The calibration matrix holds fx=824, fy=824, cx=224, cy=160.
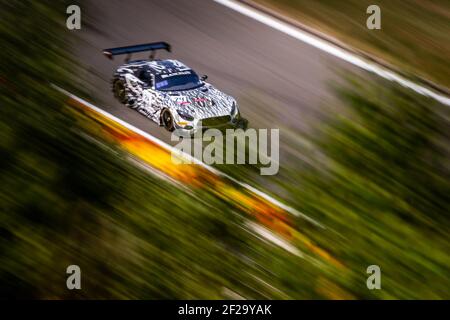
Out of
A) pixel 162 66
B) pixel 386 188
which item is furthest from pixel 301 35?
pixel 386 188

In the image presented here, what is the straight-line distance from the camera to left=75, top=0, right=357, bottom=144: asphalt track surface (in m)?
16.3

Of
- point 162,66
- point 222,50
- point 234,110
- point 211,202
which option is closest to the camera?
point 211,202

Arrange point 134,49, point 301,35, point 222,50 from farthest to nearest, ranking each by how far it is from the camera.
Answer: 1. point 301,35
2. point 222,50
3. point 134,49

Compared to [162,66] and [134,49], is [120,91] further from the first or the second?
[134,49]

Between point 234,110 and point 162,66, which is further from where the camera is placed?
point 162,66

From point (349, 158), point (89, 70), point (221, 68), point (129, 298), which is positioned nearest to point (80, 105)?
point (89, 70)

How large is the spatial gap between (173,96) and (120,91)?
136 cm

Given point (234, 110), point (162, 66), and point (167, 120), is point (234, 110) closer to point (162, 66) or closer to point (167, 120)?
point (167, 120)

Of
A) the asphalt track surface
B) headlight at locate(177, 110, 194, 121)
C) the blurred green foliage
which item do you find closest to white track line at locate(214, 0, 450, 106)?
the asphalt track surface

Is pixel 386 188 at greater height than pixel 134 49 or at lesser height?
greater

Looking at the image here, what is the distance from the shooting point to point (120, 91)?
51.4 feet

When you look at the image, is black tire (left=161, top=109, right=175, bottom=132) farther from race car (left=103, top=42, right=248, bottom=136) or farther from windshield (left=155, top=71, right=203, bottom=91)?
windshield (left=155, top=71, right=203, bottom=91)

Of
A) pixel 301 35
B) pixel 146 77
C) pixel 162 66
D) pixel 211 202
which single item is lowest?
pixel 146 77

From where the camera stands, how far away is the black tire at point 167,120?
14.7 m
